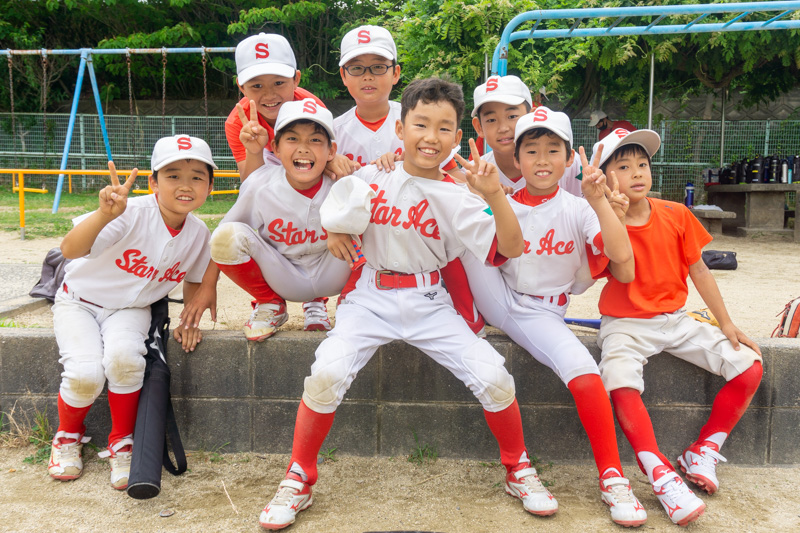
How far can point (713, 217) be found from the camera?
887 centimetres

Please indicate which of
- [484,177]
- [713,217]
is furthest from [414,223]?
[713,217]

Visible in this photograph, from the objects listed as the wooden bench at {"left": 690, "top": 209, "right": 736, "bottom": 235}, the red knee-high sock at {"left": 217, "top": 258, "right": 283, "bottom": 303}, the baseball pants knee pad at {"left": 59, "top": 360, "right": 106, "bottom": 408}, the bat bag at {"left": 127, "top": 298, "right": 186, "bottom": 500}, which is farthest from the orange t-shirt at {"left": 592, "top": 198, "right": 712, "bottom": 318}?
the wooden bench at {"left": 690, "top": 209, "right": 736, "bottom": 235}

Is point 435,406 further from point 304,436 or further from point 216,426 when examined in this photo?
point 216,426

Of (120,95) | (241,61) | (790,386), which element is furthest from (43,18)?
(790,386)

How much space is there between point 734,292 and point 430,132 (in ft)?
12.1

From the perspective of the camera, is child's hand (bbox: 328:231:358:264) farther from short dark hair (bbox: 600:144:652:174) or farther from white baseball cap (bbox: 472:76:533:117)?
short dark hair (bbox: 600:144:652:174)

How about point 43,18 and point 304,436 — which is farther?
point 43,18

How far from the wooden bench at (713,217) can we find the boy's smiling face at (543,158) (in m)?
7.17

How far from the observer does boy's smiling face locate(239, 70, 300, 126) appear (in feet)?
10.2

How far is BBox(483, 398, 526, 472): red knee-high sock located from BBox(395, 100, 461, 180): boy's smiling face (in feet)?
3.21

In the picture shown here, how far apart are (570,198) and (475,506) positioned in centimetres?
130

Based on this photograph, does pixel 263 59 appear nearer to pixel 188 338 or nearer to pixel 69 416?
pixel 188 338

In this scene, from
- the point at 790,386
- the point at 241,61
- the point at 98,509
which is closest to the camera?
the point at 98,509

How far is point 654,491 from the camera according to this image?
7.61 ft
